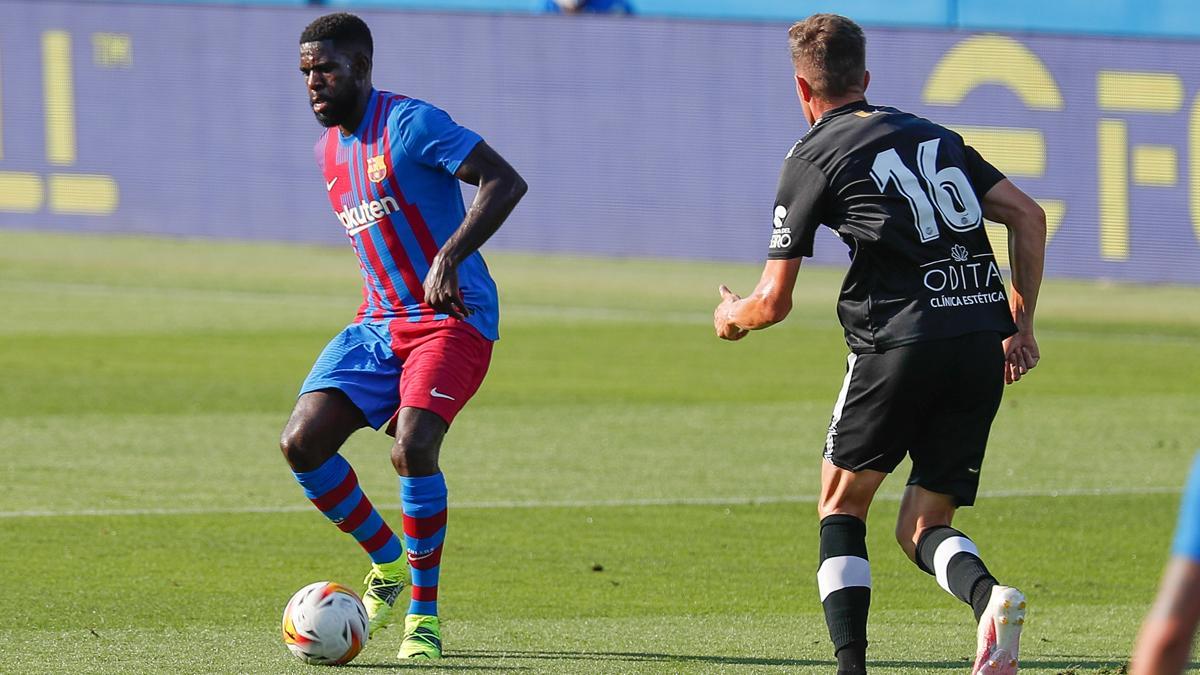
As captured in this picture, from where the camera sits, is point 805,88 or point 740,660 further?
point 740,660

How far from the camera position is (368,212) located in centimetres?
716

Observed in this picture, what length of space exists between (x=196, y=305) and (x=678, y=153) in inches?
278

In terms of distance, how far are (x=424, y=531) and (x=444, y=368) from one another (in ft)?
1.74

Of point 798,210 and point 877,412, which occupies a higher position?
point 798,210

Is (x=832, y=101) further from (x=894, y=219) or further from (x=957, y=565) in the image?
(x=957, y=565)

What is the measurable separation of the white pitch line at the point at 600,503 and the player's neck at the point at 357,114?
297 centimetres

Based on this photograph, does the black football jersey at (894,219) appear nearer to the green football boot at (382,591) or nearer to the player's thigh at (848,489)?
the player's thigh at (848,489)

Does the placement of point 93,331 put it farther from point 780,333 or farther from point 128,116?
point 128,116

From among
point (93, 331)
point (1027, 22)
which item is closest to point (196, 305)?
point (93, 331)

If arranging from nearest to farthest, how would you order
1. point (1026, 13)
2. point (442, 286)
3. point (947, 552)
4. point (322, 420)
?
point (947, 552)
point (442, 286)
point (322, 420)
point (1026, 13)

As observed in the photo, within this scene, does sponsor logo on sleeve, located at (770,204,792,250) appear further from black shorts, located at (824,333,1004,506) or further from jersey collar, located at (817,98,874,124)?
black shorts, located at (824,333,1004,506)

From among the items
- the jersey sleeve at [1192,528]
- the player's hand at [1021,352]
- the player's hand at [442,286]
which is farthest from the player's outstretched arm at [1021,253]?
the jersey sleeve at [1192,528]

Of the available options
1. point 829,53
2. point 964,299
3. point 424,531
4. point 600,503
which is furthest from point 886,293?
point 600,503

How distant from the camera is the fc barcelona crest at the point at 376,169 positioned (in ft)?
23.2
